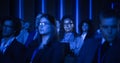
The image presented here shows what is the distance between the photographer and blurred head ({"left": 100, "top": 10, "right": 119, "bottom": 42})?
1.55 m

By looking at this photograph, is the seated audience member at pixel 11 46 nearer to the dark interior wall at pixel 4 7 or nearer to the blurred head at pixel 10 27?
the blurred head at pixel 10 27

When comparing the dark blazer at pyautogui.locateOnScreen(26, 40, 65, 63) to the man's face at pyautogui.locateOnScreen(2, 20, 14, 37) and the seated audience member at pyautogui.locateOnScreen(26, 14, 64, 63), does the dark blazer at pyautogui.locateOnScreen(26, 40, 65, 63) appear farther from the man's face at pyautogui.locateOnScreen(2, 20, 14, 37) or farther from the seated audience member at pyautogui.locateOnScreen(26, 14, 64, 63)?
the man's face at pyautogui.locateOnScreen(2, 20, 14, 37)

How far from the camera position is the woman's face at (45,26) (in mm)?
2186

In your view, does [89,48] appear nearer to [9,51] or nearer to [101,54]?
[101,54]

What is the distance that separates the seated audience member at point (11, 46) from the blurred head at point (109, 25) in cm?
116

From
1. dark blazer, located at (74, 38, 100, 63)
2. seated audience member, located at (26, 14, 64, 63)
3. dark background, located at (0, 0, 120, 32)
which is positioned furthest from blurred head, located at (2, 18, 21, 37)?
dark background, located at (0, 0, 120, 32)

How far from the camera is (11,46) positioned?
8.40 ft

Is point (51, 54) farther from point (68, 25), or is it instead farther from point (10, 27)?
point (68, 25)

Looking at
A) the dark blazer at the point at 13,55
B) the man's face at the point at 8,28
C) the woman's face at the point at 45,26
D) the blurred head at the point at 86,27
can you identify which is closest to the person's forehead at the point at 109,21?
the woman's face at the point at 45,26

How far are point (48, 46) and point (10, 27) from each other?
774mm

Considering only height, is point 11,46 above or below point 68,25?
below

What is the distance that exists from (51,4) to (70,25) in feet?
9.68

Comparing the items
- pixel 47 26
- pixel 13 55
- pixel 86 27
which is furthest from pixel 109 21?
pixel 86 27

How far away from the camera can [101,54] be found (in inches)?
61.9
